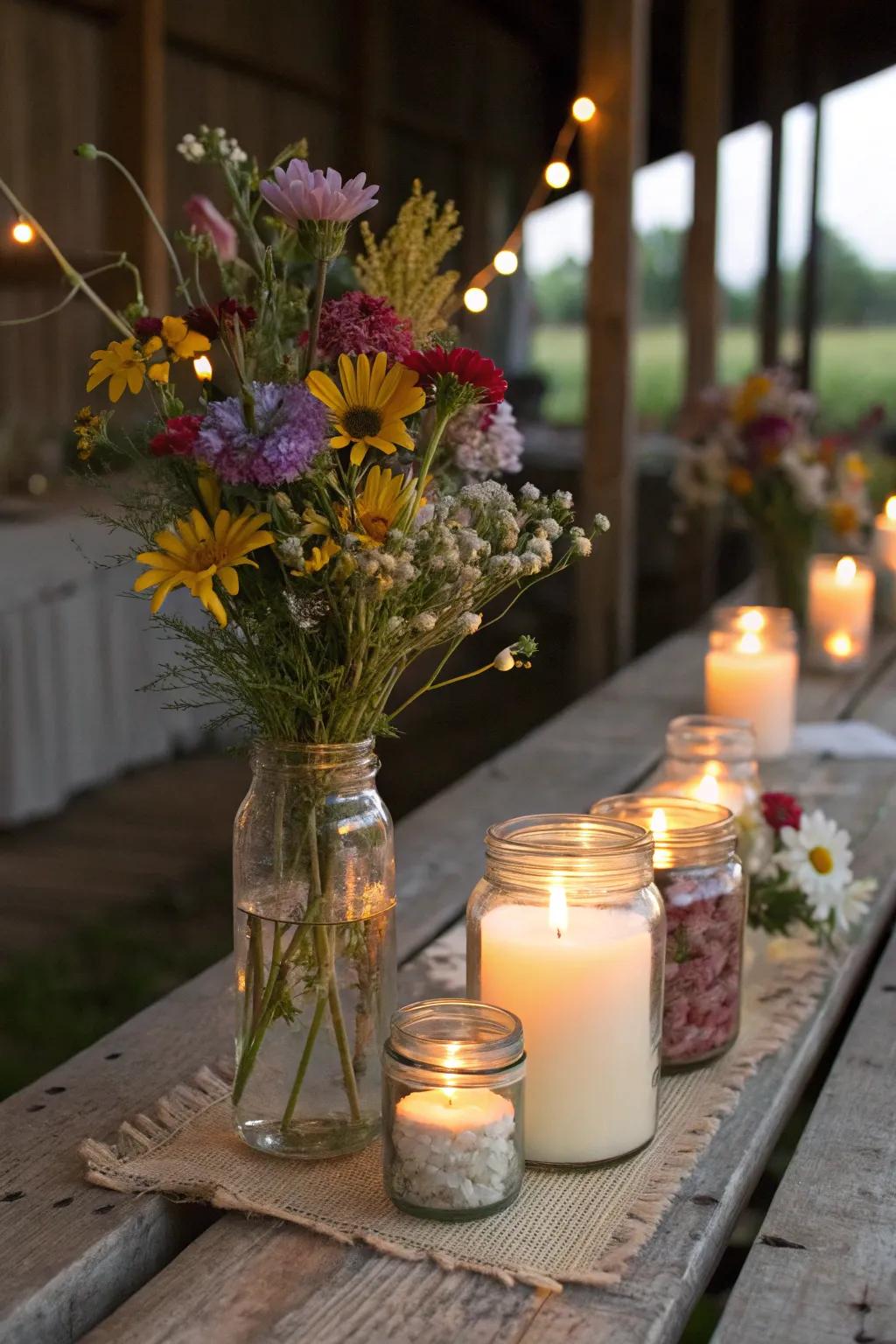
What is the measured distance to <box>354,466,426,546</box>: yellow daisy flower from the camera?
835 mm

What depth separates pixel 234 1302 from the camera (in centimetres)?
79

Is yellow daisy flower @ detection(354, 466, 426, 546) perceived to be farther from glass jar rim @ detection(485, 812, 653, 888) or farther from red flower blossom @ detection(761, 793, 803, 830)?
red flower blossom @ detection(761, 793, 803, 830)

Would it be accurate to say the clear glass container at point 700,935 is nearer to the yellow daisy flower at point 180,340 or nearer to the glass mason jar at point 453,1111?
the glass mason jar at point 453,1111

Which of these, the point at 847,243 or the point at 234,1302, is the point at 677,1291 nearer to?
the point at 234,1302

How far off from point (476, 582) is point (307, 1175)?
13.7 inches

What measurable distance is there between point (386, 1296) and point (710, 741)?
730mm

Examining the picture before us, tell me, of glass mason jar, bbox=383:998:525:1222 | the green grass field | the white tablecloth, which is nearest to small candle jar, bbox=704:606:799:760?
glass mason jar, bbox=383:998:525:1222

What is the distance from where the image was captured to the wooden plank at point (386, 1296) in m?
0.76

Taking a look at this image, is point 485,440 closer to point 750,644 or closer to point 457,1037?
point 457,1037

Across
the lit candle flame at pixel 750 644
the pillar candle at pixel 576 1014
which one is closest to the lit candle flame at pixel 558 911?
the pillar candle at pixel 576 1014

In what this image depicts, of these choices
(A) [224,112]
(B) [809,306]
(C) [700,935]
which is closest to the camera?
(C) [700,935]

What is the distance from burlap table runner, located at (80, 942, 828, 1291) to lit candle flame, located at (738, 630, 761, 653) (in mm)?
1041

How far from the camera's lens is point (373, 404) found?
0.83 m

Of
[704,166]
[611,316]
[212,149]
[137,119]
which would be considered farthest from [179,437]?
[137,119]
